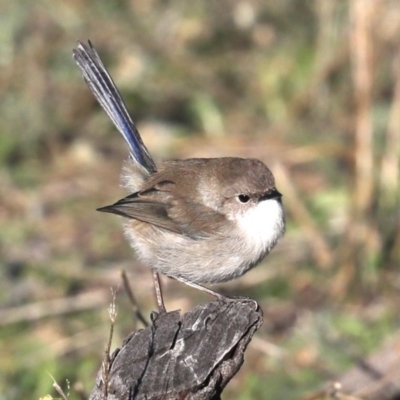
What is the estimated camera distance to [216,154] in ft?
28.2

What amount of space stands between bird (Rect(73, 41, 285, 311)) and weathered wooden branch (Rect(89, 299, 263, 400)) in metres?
0.95

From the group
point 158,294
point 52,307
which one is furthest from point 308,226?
point 158,294

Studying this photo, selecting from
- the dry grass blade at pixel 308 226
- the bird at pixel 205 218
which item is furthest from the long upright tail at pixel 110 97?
the dry grass blade at pixel 308 226

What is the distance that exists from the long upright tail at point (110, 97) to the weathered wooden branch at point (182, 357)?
Answer: 1.70m

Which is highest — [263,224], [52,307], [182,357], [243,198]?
[243,198]

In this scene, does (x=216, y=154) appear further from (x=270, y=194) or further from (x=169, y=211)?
(x=270, y=194)

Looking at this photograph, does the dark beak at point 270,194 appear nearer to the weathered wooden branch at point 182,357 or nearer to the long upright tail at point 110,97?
the long upright tail at point 110,97

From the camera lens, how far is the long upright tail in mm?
4941

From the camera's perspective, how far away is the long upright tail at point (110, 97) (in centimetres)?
494

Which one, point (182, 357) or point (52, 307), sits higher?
point (182, 357)

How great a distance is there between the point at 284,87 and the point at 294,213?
252 cm

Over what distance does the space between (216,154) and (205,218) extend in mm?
3982

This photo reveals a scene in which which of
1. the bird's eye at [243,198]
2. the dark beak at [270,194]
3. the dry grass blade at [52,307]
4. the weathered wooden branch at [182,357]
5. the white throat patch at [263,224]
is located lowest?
the dry grass blade at [52,307]

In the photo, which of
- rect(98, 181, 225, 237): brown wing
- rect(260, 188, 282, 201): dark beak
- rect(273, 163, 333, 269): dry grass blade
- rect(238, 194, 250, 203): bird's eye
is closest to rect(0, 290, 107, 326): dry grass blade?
rect(273, 163, 333, 269): dry grass blade
